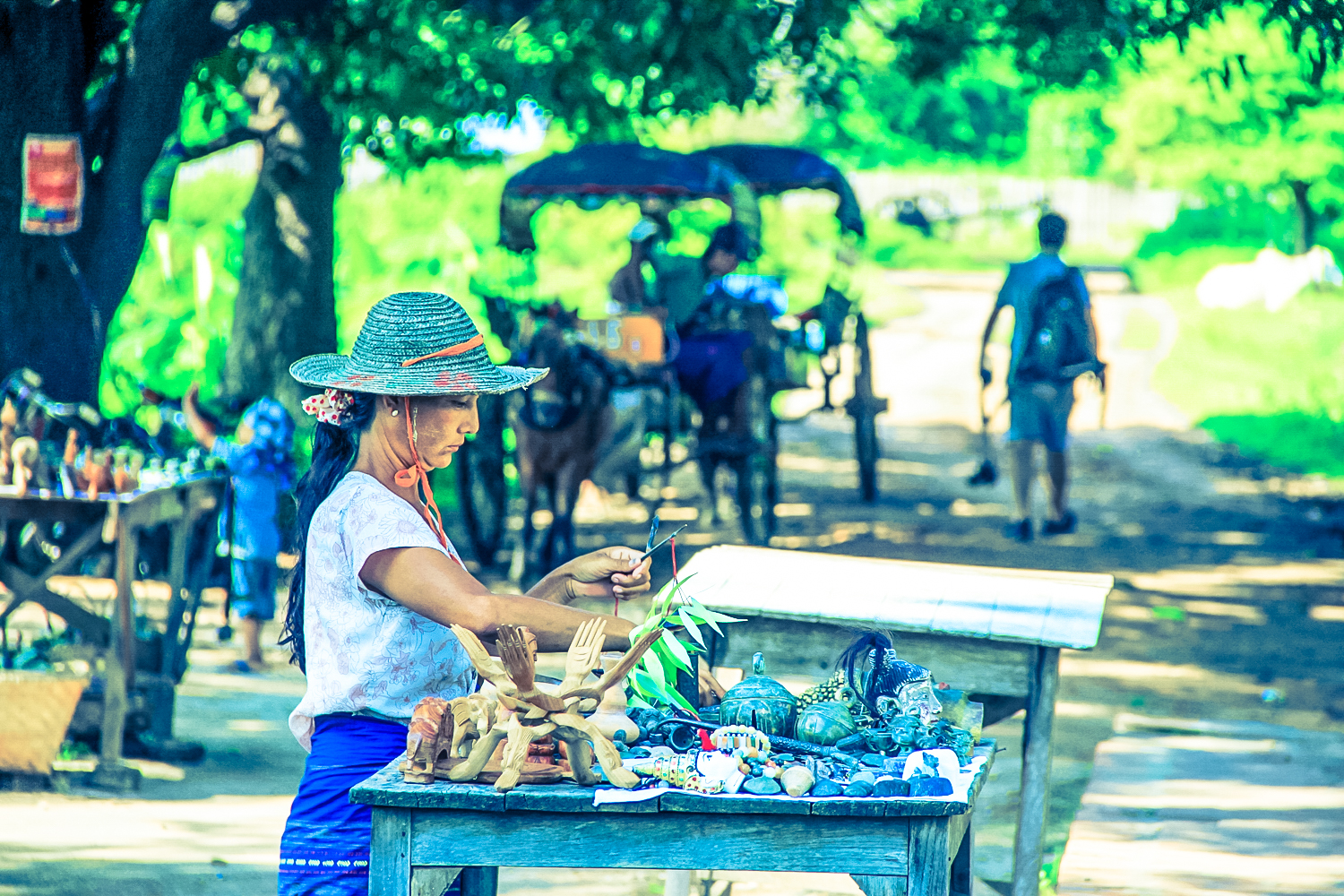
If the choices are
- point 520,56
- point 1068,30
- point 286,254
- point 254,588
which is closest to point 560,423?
point 254,588

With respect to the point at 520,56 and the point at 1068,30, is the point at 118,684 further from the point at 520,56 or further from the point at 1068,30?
the point at 520,56

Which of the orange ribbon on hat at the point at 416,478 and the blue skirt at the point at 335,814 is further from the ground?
the orange ribbon on hat at the point at 416,478

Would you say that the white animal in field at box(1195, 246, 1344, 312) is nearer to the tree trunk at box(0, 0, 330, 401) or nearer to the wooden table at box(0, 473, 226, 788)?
the tree trunk at box(0, 0, 330, 401)

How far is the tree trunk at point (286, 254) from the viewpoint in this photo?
12.2 m

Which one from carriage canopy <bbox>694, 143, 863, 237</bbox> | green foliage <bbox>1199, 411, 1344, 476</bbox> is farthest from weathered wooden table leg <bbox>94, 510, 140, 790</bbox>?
green foliage <bbox>1199, 411, 1344, 476</bbox>

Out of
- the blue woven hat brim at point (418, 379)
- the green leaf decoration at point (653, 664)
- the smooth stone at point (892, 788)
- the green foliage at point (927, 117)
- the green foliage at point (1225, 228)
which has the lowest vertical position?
the smooth stone at point (892, 788)

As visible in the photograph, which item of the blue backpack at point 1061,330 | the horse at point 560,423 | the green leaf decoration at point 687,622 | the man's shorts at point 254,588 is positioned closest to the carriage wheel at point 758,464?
the horse at point 560,423

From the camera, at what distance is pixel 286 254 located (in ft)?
40.8

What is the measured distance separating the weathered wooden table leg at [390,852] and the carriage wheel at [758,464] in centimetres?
825

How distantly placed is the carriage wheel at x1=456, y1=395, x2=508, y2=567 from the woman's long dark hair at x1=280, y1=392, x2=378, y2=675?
22.5 feet

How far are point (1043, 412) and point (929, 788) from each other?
8.74m

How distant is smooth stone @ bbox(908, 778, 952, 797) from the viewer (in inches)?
117

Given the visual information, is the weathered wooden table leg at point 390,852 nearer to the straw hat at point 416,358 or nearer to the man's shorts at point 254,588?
the straw hat at point 416,358

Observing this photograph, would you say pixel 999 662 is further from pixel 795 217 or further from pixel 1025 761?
pixel 795 217
